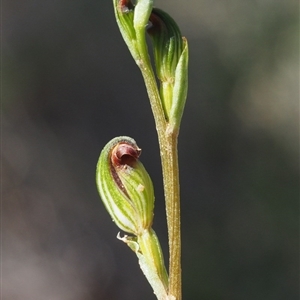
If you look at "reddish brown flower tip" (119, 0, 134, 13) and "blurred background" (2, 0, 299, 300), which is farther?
"blurred background" (2, 0, 299, 300)

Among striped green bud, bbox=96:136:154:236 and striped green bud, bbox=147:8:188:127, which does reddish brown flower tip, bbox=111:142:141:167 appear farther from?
striped green bud, bbox=147:8:188:127

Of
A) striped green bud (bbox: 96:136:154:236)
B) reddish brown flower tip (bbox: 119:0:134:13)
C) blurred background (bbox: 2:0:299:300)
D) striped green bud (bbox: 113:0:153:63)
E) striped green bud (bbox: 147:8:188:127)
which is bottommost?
blurred background (bbox: 2:0:299:300)

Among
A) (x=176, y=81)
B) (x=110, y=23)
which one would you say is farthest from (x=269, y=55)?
(x=176, y=81)

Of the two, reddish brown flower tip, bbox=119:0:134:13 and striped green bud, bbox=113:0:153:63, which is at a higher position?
reddish brown flower tip, bbox=119:0:134:13

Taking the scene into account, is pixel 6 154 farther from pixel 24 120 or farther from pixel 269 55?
pixel 269 55

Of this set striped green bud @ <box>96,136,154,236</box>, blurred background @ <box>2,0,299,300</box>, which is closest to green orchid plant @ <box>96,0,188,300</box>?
striped green bud @ <box>96,136,154,236</box>
